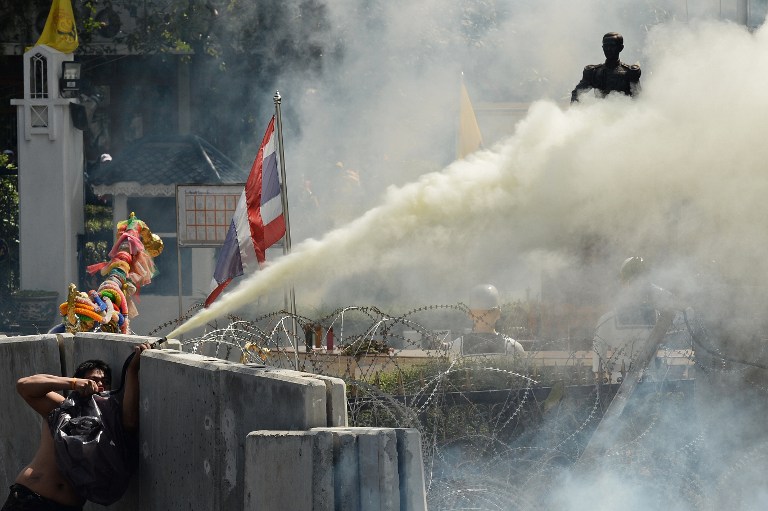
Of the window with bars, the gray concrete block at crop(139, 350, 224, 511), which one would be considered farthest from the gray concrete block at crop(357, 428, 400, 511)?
the window with bars

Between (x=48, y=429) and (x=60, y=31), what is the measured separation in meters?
12.8

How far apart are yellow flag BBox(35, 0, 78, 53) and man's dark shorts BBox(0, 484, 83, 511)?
12.7 m

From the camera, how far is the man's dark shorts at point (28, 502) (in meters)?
5.75

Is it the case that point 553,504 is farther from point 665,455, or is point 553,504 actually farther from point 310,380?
point 310,380

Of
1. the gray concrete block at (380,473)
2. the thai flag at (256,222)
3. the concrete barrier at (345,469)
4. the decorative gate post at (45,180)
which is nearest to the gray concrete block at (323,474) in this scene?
the concrete barrier at (345,469)

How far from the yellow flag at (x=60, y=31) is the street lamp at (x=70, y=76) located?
1.28 ft

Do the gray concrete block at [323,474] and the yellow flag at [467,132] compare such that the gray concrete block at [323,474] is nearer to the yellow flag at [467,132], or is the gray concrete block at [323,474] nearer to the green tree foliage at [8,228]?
the yellow flag at [467,132]

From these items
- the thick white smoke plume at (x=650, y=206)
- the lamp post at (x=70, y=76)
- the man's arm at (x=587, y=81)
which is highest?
the lamp post at (x=70, y=76)

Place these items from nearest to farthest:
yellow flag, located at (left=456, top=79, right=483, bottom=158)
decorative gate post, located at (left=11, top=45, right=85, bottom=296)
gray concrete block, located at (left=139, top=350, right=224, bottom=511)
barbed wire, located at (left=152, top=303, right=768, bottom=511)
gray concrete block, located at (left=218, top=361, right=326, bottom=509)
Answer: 1. gray concrete block, located at (left=218, top=361, right=326, bottom=509)
2. gray concrete block, located at (left=139, top=350, right=224, bottom=511)
3. barbed wire, located at (left=152, top=303, right=768, bottom=511)
4. yellow flag, located at (left=456, top=79, right=483, bottom=158)
5. decorative gate post, located at (left=11, top=45, right=85, bottom=296)

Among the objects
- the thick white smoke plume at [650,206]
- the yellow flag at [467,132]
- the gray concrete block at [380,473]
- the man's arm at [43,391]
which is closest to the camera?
the gray concrete block at [380,473]

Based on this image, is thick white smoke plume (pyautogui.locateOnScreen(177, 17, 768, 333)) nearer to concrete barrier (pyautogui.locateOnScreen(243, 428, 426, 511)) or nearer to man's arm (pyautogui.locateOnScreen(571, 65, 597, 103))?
man's arm (pyautogui.locateOnScreen(571, 65, 597, 103))

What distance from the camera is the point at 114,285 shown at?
1057 cm

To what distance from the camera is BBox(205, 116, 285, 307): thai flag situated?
902 cm

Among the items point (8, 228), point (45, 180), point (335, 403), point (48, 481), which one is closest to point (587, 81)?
point (48, 481)
